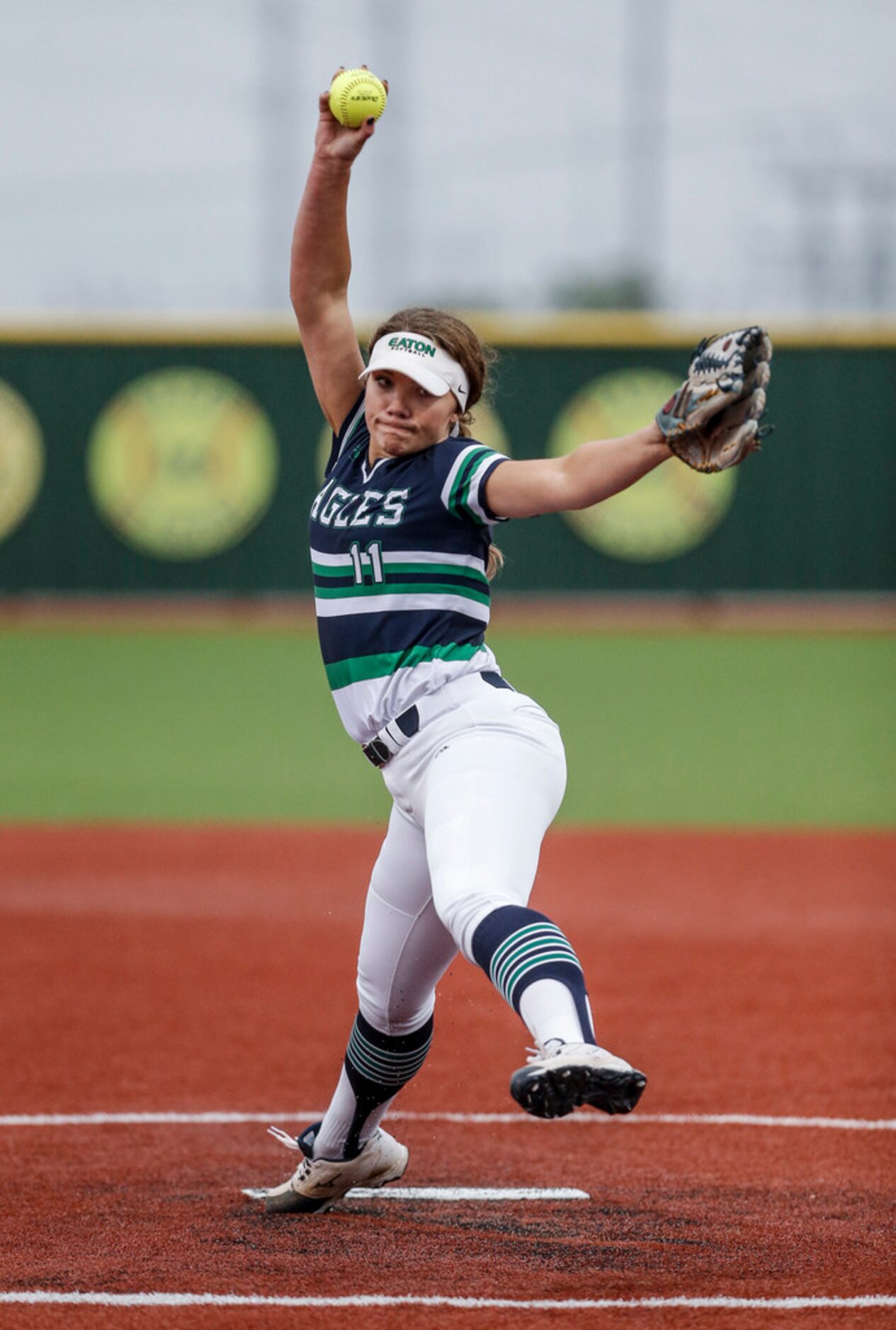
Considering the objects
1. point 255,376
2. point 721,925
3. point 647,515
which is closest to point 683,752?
point 721,925

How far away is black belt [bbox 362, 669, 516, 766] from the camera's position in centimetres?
352

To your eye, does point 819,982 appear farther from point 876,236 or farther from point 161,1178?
point 876,236

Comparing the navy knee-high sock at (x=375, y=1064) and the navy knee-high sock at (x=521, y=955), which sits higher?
the navy knee-high sock at (x=521, y=955)

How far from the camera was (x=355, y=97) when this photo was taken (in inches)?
151

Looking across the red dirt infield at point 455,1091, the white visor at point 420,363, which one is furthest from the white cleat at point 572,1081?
the white visor at point 420,363

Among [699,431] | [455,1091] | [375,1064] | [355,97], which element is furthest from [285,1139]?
[355,97]

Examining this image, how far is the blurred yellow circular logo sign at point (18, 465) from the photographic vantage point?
63.5ft

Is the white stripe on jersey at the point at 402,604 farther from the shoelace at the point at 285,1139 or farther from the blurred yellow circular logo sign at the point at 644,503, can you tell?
the blurred yellow circular logo sign at the point at 644,503

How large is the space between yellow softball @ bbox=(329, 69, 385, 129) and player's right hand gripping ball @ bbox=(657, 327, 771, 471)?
1.13 meters

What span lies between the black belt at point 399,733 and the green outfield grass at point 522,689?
20.3ft

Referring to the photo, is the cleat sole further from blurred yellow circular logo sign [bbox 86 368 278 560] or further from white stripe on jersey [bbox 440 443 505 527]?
blurred yellow circular logo sign [bbox 86 368 278 560]

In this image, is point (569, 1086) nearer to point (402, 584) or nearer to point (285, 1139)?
point (402, 584)

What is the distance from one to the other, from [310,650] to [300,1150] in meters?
13.8

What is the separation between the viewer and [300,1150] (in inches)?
168
